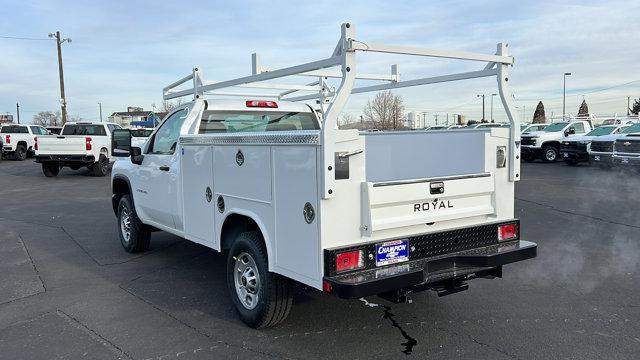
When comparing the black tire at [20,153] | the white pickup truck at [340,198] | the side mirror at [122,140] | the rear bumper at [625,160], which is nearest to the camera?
the white pickup truck at [340,198]

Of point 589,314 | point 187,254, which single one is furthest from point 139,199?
point 589,314

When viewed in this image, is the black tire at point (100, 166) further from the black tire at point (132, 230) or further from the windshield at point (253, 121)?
the windshield at point (253, 121)

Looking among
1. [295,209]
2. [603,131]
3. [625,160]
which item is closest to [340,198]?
[295,209]

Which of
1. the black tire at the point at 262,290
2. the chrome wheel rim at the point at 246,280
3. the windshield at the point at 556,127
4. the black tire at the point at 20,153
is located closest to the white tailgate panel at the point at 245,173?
the black tire at the point at 262,290

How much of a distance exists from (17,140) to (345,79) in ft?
97.9

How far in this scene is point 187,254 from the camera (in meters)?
7.43

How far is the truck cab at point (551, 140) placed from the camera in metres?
25.0

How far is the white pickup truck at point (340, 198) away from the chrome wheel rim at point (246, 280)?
13mm

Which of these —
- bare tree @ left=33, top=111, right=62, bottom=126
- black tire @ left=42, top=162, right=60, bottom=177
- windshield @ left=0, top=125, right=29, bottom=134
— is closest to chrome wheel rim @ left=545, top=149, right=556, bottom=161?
black tire @ left=42, top=162, right=60, bottom=177

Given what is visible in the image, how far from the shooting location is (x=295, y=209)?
3.98 m

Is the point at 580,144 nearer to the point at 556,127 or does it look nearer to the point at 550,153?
the point at 550,153

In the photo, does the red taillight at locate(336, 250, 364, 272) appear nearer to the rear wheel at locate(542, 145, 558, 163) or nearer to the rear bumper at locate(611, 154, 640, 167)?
the rear bumper at locate(611, 154, 640, 167)

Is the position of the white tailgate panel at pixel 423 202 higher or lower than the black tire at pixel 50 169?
higher

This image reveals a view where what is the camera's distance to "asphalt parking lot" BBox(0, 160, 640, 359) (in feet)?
14.0
